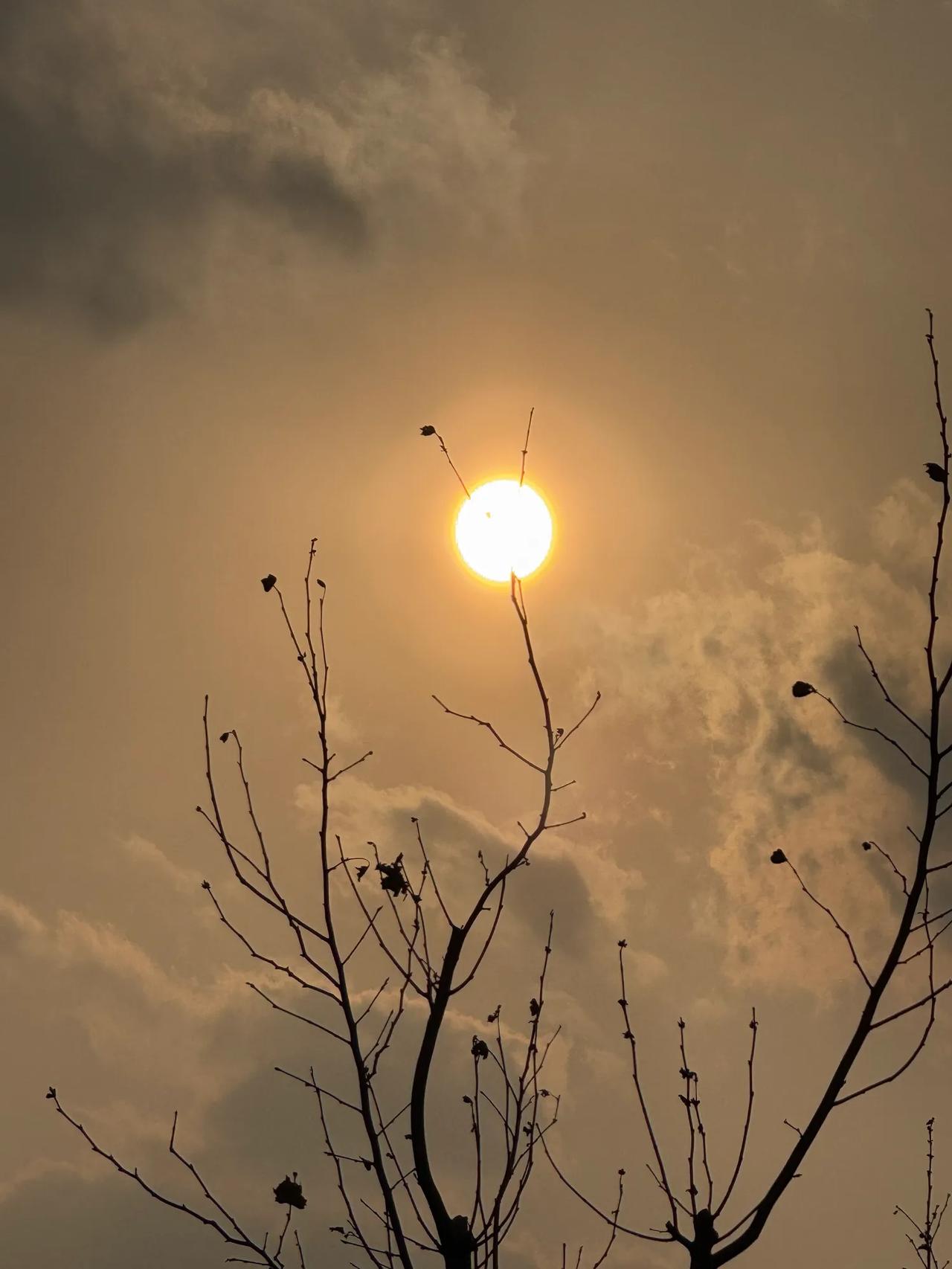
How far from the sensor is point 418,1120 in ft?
19.6

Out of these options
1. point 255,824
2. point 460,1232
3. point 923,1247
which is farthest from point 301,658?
point 923,1247

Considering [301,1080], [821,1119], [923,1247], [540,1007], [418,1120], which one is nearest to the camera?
[821,1119]

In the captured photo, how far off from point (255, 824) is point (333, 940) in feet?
2.93

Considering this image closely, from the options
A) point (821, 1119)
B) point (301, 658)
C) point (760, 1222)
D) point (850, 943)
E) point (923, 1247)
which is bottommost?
point (760, 1222)

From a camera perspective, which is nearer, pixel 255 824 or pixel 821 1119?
pixel 821 1119

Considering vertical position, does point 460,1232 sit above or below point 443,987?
below

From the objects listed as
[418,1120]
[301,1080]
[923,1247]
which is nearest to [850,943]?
[418,1120]

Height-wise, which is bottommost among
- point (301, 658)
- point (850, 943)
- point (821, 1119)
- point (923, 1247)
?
point (821, 1119)

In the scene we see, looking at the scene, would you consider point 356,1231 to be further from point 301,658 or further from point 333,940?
point 301,658

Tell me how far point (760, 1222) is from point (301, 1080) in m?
3.04

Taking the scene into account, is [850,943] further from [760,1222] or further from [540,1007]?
[540,1007]

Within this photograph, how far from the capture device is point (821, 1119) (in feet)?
17.0

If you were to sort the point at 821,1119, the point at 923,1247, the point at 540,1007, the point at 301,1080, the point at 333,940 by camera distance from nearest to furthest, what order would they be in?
the point at 821,1119 < the point at 333,940 < the point at 301,1080 < the point at 540,1007 < the point at 923,1247

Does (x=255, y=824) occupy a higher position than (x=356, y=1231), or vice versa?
(x=255, y=824)
